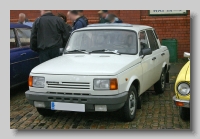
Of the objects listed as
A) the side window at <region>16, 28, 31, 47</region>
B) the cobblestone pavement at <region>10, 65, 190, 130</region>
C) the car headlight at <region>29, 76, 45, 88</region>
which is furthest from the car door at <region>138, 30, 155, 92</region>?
the side window at <region>16, 28, 31, 47</region>

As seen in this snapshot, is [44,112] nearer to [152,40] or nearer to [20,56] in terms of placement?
[20,56]

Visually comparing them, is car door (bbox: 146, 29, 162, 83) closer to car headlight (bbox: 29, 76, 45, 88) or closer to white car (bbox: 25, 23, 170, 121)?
white car (bbox: 25, 23, 170, 121)

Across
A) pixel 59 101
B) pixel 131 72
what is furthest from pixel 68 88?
pixel 131 72

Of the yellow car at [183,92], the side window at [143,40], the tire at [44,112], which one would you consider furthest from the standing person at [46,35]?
the yellow car at [183,92]

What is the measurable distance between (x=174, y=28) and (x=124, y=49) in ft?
20.4

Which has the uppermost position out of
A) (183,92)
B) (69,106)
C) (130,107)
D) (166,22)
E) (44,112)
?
(166,22)

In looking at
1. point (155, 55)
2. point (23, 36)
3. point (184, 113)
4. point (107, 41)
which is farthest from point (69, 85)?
point (23, 36)

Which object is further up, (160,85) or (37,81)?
(37,81)

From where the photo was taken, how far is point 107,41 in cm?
601

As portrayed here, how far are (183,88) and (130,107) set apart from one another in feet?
3.19

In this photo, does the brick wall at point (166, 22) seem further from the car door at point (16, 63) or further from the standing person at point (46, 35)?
the standing person at point (46, 35)

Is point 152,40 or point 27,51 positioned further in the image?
point 27,51

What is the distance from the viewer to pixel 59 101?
503 centimetres

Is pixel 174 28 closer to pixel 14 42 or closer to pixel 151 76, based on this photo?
pixel 151 76
